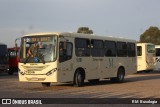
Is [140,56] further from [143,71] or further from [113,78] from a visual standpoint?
[113,78]

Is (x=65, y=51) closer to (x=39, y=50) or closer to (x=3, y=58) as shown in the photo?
(x=39, y=50)

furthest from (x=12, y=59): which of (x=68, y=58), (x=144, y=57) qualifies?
(x=68, y=58)

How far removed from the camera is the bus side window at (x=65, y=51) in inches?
798

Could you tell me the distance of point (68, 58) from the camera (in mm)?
20938

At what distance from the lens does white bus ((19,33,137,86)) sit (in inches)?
788

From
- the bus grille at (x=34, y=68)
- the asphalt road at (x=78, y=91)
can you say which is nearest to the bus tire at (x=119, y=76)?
the asphalt road at (x=78, y=91)

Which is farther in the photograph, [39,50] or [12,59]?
[12,59]

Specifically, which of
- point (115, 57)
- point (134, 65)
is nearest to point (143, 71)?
point (134, 65)

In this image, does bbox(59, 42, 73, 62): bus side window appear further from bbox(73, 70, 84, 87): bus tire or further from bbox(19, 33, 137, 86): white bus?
bbox(73, 70, 84, 87): bus tire

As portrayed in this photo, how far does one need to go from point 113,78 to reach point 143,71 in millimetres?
17173

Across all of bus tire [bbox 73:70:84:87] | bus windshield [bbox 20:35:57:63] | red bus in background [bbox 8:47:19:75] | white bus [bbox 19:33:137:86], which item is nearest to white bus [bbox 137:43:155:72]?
red bus in background [bbox 8:47:19:75]

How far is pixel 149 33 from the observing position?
97625 mm

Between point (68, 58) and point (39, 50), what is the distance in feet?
5.25

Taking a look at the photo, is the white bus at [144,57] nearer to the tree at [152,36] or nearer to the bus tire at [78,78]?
the bus tire at [78,78]
